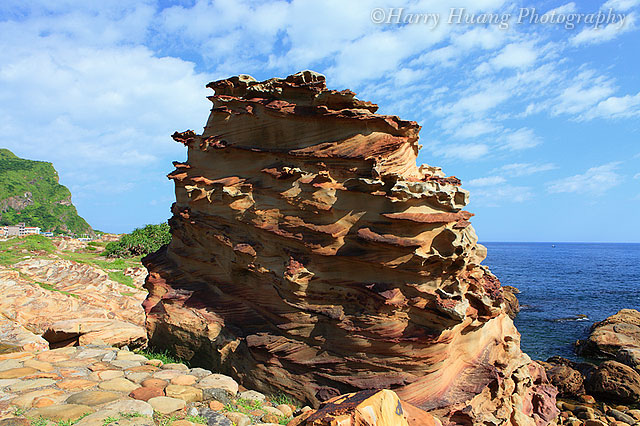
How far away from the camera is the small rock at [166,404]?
16.8ft

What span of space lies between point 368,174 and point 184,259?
4679mm

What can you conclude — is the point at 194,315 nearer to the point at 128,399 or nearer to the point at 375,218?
the point at 128,399

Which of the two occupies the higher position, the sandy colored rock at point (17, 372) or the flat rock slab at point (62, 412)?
the sandy colored rock at point (17, 372)

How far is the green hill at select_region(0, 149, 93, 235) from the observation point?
85069 mm

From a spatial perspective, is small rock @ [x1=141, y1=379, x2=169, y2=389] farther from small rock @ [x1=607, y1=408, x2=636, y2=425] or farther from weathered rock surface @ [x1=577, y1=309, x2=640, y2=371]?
weathered rock surface @ [x1=577, y1=309, x2=640, y2=371]

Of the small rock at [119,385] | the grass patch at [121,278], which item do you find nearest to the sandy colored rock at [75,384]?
the small rock at [119,385]

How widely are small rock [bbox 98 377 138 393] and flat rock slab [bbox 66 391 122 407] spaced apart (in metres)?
0.18

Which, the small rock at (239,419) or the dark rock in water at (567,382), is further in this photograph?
the dark rock in water at (567,382)

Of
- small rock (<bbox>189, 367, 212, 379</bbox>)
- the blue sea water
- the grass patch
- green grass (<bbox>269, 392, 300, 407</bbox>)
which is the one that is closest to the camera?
green grass (<bbox>269, 392, 300, 407</bbox>)

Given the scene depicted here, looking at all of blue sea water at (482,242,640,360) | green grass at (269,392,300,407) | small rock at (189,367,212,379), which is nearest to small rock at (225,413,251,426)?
green grass at (269,392,300,407)

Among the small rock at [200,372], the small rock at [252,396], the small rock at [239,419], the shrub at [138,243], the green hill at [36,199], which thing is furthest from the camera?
the green hill at [36,199]

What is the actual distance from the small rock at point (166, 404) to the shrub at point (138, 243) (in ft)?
85.3

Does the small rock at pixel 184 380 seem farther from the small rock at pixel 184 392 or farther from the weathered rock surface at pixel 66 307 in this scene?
the weathered rock surface at pixel 66 307

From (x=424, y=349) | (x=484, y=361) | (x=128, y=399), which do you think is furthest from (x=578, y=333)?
(x=128, y=399)
